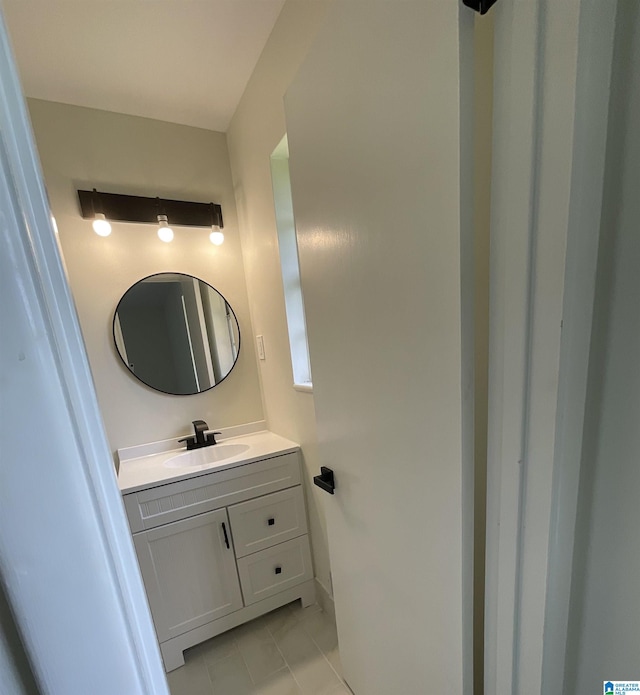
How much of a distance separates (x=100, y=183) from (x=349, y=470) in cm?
180

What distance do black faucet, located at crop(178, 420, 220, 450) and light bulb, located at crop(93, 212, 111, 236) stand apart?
109 cm

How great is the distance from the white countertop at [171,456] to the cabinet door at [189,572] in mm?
202

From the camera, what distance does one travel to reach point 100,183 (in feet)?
5.06

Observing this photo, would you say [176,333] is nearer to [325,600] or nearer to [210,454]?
[210,454]

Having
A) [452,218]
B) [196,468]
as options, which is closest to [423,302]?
[452,218]

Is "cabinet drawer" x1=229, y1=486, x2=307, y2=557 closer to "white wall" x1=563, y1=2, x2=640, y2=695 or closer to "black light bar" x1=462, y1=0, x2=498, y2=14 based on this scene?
"white wall" x1=563, y1=2, x2=640, y2=695

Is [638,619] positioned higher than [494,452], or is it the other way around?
[494,452]

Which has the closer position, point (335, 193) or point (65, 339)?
point (65, 339)

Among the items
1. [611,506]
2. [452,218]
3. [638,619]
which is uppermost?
[452,218]

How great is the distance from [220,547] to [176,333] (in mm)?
1133

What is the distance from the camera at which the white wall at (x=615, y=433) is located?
427 mm

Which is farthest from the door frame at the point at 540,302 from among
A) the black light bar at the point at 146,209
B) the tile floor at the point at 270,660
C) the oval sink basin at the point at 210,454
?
the black light bar at the point at 146,209

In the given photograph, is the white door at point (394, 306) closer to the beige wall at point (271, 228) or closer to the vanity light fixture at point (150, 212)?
the beige wall at point (271, 228)

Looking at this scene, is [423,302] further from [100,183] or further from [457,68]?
[100,183]
